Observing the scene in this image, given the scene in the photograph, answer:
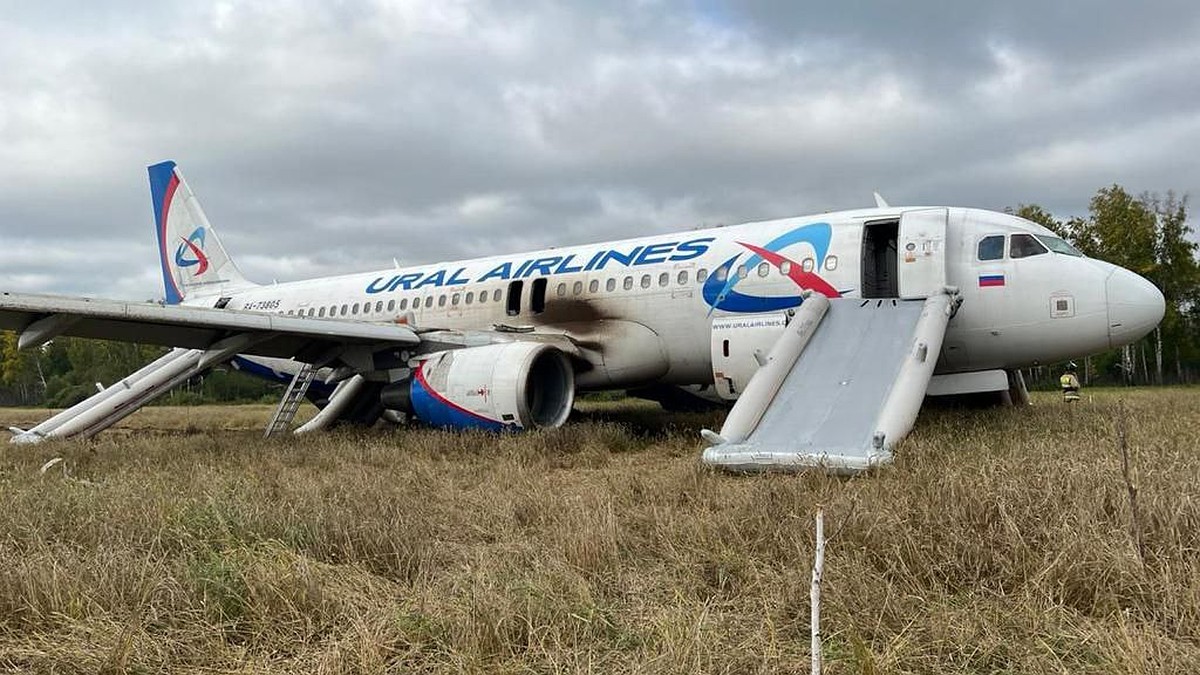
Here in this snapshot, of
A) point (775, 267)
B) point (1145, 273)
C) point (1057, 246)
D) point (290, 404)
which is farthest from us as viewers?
point (1145, 273)

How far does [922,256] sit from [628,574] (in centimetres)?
720

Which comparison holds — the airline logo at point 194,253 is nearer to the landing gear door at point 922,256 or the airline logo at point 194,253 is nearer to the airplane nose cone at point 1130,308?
the landing gear door at point 922,256

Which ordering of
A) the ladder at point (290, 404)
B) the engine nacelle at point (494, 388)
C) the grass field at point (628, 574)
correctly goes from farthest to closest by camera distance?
1. the ladder at point (290, 404)
2. the engine nacelle at point (494, 388)
3. the grass field at point (628, 574)

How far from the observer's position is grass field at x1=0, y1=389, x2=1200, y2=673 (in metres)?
2.69

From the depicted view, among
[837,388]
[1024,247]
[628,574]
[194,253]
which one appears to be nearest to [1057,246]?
[1024,247]

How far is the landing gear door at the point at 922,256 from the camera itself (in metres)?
9.41

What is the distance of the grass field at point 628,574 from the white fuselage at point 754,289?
12.3ft

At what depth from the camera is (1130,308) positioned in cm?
889

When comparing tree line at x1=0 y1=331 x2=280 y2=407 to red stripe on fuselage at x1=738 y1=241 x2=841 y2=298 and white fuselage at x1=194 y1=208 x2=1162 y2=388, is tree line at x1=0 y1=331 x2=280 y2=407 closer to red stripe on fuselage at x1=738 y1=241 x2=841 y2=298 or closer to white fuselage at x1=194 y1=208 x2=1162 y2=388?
white fuselage at x1=194 y1=208 x2=1162 y2=388

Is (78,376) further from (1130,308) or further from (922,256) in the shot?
(1130,308)

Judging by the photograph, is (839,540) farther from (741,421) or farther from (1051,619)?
(741,421)

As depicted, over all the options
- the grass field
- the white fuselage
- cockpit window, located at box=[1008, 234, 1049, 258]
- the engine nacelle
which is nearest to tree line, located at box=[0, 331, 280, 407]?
the white fuselage

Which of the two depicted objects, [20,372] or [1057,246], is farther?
[20,372]

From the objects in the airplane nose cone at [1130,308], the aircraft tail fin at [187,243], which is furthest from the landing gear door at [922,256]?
the aircraft tail fin at [187,243]
